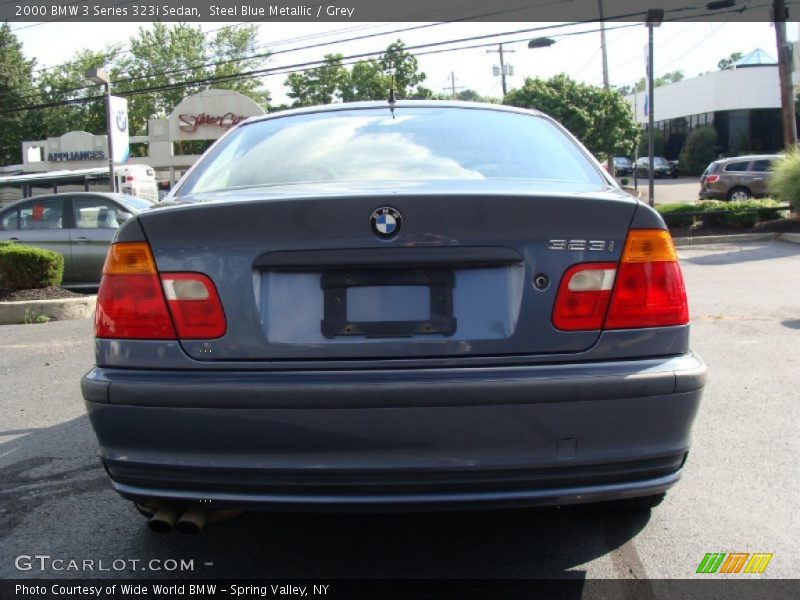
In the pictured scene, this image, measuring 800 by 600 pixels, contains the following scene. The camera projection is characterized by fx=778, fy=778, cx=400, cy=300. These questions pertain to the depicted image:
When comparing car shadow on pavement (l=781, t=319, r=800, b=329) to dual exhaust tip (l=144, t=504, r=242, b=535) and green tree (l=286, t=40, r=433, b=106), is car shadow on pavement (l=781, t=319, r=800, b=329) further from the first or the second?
green tree (l=286, t=40, r=433, b=106)

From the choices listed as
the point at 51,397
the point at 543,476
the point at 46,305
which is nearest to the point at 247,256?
the point at 543,476

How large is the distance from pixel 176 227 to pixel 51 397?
3.47 m

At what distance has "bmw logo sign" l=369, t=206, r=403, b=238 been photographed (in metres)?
2.31

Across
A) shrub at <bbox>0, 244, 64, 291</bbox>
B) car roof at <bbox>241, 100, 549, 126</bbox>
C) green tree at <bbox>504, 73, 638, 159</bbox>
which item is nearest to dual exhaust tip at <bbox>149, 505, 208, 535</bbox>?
car roof at <bbox>241, 100, 549, 126</bbox>

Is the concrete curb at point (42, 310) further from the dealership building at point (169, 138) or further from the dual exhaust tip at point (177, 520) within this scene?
the dealership building at point (169, 138)

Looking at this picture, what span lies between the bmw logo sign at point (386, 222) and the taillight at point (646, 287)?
0.69 meters

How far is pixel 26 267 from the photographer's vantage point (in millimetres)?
9156

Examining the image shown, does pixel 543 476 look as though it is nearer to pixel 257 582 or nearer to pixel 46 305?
pixel 257 582

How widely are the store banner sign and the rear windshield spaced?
674 inches

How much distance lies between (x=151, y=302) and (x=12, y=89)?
57.4 metres

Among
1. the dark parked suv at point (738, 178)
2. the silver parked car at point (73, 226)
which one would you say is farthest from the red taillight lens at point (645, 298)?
the dark parked suv at point (738, 178)

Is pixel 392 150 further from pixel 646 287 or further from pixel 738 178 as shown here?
pixel 738 178

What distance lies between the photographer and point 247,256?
2336 mm

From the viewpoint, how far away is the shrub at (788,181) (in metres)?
17.0
